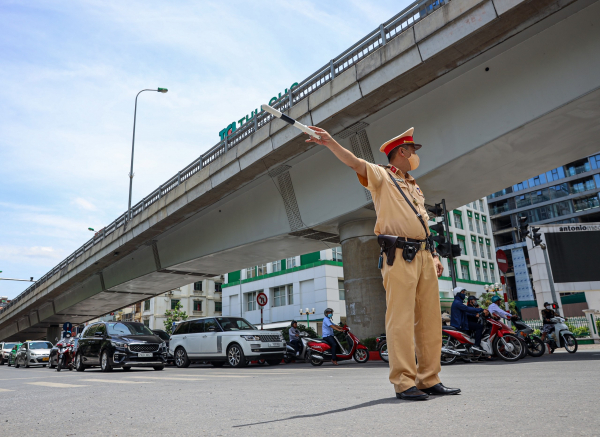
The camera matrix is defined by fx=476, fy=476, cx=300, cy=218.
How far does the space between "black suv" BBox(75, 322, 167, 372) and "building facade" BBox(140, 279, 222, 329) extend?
149 ft

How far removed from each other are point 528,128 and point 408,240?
26.6 feet

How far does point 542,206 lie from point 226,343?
73603 mm

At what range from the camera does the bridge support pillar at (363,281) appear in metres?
15.7

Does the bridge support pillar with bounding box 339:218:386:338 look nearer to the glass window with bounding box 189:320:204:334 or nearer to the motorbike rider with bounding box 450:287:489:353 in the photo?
the motorbike rider with bounding box 450:287:489:353

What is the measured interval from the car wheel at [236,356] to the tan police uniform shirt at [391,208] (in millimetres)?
11823

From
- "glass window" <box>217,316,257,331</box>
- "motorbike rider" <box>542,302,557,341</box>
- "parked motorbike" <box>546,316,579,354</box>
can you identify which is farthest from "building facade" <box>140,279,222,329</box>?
"parked motorbike" <box>546,316,579,354</box>

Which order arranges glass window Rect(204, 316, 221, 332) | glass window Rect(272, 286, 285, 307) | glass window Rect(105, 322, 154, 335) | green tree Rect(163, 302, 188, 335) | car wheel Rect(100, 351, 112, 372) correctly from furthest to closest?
1. green tree Rect(163, 302, 188, 335)
2. glass window Rect(272, 286, 285, 307)
3. glass window Rect(204, 316, 221, 332)
4. glass window Rect(105, 322, 154, 335)
5. car wheel Rect(100, 351, 112, 372)

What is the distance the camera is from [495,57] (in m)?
10.9

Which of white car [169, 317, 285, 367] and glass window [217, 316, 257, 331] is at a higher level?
glass window [217, 316, 257, 331]

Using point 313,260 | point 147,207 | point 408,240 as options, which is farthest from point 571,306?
point 408,240

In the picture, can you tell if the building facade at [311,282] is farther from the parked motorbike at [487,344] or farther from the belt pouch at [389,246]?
the belt pouch at [389,246]

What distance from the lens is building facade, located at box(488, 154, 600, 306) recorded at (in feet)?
232

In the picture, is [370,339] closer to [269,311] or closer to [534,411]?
[534,411]

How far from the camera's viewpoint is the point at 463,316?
11.9m
